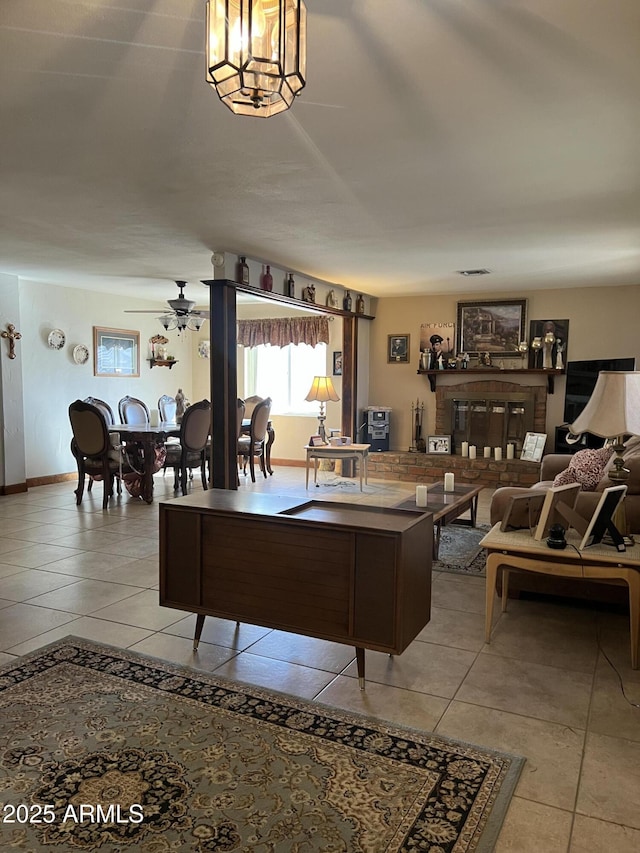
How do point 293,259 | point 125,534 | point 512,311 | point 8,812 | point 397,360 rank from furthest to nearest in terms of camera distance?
point 397,360 → point 512,311 → point 293,259 → point 125,534 → point 8,812

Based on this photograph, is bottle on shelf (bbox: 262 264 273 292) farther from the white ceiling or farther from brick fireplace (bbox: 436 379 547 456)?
brick fireplace (bbox: 436 379 547 456)

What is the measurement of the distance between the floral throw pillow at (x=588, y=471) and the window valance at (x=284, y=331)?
559cm

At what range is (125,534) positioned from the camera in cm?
522

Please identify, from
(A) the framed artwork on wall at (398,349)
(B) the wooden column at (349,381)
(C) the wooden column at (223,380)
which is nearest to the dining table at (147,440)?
(C) the wooden column at (223,380)

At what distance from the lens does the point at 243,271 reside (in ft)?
18.8

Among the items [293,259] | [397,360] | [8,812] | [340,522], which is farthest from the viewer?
[397,360]

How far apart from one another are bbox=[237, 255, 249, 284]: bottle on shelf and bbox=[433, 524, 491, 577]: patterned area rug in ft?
9.62

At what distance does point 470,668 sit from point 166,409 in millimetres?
6823

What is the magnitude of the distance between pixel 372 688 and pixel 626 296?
6387mm

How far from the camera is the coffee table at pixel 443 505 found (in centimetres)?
433

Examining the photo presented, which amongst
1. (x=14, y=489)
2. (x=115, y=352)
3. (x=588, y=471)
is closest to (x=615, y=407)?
(x=588, y=471)

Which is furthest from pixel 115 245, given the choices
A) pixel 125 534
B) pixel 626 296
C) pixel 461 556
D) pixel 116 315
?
pixel 626 296

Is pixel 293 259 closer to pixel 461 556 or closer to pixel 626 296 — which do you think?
pixel 461 556

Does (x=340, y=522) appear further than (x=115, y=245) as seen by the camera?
No
